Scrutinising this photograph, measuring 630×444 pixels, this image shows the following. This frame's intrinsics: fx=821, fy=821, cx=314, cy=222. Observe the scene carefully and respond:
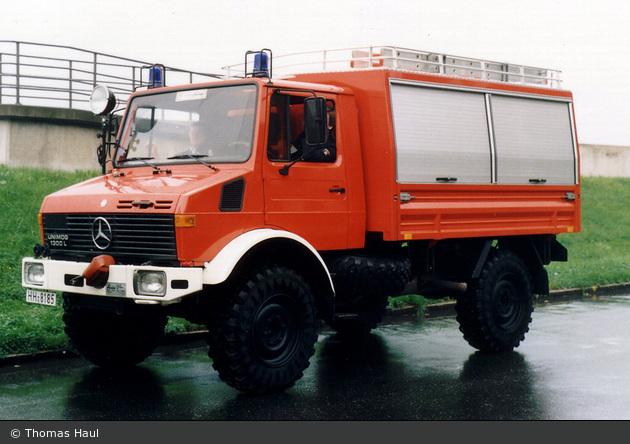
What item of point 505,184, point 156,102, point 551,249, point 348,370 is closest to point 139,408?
point 348,370

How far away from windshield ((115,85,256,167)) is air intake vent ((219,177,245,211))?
300mm

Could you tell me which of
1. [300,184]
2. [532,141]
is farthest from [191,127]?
[532,141]

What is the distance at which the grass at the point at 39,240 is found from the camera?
8539 mm

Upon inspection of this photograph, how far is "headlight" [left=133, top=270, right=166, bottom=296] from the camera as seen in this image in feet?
20.9

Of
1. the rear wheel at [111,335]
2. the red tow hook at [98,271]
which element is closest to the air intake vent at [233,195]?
the red tow hook at [98,271]

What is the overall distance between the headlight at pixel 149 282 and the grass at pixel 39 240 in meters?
2.27

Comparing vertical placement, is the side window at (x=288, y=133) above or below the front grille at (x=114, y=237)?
above

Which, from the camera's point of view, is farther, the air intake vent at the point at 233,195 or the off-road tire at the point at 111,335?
the off-road tire at the point at 111,335

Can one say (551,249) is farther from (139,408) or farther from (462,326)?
(139,408)

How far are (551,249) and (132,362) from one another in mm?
5350

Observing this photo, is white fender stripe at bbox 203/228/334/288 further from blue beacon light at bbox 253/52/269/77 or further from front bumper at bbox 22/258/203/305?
blue beacon light at bbox 253/52/269/77

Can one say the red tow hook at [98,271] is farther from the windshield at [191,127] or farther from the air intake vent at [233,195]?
the windshield at [191,127]

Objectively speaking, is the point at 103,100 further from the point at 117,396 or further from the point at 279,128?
the point at 117,396

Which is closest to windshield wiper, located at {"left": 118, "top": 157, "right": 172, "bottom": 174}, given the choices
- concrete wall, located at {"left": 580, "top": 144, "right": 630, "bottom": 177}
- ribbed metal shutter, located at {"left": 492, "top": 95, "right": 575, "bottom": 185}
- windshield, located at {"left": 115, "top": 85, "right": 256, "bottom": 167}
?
windshield, located at {"left": 115, "top": 85, "right": 256, "bottom": 167}
